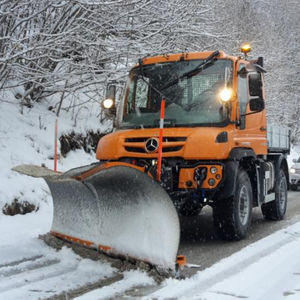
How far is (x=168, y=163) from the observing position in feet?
19.7

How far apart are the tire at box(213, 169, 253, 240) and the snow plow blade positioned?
1.67 metres

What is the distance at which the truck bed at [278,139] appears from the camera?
27.1 ft

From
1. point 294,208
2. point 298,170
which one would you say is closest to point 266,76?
point 298,170

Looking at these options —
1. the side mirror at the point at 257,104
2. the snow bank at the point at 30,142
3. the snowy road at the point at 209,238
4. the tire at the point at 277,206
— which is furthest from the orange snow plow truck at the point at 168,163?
the snow bank at the point at 30,142

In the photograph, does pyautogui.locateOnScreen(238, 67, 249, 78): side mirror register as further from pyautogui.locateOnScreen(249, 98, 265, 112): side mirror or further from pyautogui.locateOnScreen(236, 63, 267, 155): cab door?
pyautogui.locateOnScreen(249, 98, 265, 112): side mirror

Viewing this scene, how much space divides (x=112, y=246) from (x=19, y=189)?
3.72 metres

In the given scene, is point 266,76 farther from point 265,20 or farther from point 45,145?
point 45,145

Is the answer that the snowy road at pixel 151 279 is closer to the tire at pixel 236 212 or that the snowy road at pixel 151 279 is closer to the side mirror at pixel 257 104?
the tire at pixel 236 212

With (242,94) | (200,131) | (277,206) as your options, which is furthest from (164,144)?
(277,206)

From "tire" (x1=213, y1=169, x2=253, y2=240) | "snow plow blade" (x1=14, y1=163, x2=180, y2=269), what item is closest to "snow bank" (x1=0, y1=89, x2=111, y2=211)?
"snow plow blade" (x1=14, y1=163, x2=180, y2=269)

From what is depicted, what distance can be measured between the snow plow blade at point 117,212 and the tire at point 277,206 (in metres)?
4.07

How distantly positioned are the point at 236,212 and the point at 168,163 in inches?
45.3

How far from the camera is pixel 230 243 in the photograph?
21.2ft

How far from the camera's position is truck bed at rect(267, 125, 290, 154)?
8274mm
